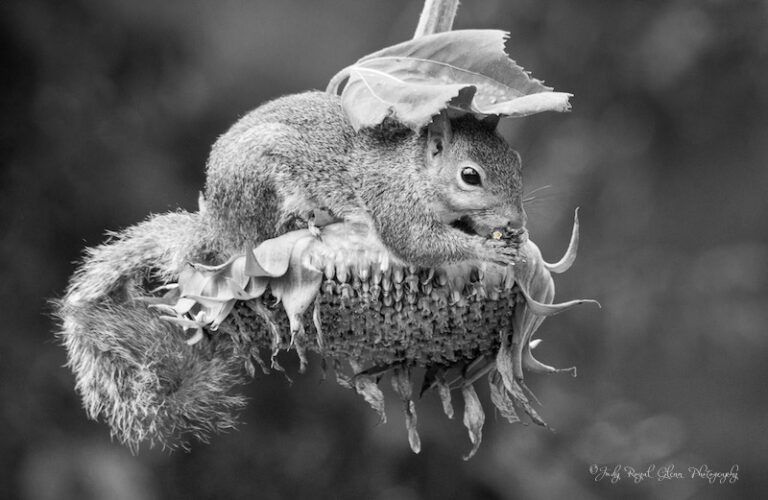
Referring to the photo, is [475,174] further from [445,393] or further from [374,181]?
[445,393]

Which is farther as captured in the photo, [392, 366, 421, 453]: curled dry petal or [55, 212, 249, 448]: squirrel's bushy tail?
[55, 212, 249, 448]: squirrel's bushy tail

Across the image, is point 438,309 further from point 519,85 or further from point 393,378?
point 519,85

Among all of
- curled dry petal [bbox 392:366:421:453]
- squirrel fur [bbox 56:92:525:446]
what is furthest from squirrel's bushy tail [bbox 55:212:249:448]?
curled dry petal [bbox 392:366:421:453]

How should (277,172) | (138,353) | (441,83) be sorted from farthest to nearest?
(138,353) < (277,172) < (441,83)

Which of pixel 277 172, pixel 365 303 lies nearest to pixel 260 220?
pixel 277 172

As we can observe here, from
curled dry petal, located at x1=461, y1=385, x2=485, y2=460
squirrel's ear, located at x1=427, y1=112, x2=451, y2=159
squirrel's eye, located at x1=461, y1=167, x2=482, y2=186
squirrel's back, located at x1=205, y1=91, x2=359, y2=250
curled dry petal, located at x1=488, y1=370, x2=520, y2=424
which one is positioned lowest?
curled dry petal, located at x1=461, y1=385, x2=485, y2=460

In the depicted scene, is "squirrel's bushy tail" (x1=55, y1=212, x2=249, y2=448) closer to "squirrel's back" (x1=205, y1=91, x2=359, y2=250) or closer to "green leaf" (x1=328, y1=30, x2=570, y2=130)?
"squirrel's back" (x1=205, y1=91, x2=359, y2=250)

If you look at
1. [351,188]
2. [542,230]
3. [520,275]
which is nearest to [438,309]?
[520,275]
